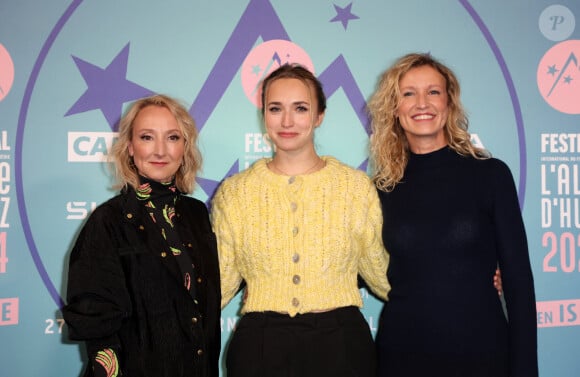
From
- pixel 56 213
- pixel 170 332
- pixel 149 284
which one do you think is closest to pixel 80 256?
pixel 149 284

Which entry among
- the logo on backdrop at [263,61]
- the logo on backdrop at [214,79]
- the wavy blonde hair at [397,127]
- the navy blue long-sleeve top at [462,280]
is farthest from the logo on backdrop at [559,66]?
the logo on backdrop at [263,61]

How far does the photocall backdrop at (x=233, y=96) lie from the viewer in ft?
7.66

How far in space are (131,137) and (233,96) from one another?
720 millimetres

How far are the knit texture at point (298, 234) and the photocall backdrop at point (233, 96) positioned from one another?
23.6 inches

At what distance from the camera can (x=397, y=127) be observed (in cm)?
212

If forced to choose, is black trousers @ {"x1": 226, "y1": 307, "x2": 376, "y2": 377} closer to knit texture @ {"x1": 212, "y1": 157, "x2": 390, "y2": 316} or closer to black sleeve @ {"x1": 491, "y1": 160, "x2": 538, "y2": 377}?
knit texture @ {"x1": 212, "y1": 157, "x2": 390, "y2": 316}

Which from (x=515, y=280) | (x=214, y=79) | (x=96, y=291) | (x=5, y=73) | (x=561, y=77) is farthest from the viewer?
(x=561, y=77)

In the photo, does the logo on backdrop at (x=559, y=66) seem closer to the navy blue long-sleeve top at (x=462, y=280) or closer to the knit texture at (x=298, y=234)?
the navy blue long-sleeve top at (x=462, y=280)

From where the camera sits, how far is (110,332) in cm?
156

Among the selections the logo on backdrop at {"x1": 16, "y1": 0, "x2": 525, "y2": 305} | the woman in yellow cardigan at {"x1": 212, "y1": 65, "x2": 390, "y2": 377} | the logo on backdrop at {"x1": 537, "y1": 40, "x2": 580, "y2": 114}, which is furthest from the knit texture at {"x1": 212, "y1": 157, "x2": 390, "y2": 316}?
the logo on backdrop at {"x1": 537, "y1": 40, "x2": 580, "y2": 114}

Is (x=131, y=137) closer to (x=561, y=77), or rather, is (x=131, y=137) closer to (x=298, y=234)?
(x=298, y=234)

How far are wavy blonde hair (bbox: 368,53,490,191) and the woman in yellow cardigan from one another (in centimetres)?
12

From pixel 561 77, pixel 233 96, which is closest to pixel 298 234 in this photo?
pixel 233 96

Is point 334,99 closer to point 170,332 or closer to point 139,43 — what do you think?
point 139,43
